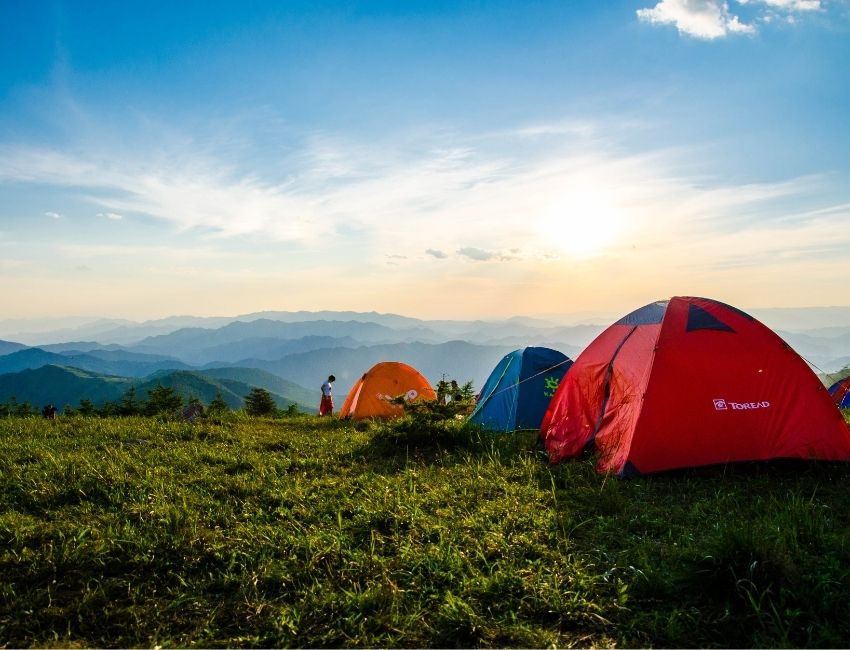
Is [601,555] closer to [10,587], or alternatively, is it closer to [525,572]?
[525,572]

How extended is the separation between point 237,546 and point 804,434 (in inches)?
314

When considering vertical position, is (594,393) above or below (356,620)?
above

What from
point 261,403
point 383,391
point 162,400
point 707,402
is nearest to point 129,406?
point 162,400

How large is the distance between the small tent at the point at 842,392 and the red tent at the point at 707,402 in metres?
14.5

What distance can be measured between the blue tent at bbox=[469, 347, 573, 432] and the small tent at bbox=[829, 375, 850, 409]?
13.1m

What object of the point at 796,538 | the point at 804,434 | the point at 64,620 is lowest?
the point at 64,620

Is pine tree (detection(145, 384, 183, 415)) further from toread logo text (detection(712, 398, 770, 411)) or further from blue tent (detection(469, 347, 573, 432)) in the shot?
toread logo text (detection(712, 398, 770, 411))

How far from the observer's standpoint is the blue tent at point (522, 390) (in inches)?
511

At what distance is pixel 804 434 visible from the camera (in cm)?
742

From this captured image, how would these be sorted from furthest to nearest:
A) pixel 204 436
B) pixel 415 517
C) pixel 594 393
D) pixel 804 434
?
pixel 204 436
pixel 594 393
pixel 804 434
pixel 415 517

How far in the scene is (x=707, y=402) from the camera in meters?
7.57

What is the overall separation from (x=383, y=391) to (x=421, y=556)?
539 inches

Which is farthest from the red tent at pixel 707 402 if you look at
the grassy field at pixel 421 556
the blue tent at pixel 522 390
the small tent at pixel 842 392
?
the small tent at pixel 842 392

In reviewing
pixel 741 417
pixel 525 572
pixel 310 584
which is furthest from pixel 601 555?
pixel 741 417
